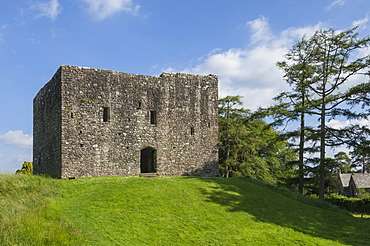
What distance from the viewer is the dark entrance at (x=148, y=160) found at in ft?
67.4

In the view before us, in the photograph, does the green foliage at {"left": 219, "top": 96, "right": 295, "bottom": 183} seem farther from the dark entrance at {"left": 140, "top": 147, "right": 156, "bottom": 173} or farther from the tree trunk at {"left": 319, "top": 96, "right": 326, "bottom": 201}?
the dark entrance at {"left": 140, "top": 147, "right": 156, "bottom": 173}

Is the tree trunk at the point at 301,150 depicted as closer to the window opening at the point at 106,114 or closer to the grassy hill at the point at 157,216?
the grassy hill at the point at 157,216

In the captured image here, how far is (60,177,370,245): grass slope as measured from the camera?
10438 mm

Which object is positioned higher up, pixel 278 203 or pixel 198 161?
pixel 198 161

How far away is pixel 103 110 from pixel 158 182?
19.9ft

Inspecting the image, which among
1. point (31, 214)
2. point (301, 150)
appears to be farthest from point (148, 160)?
point (301, 150)

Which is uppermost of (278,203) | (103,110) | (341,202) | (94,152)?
(103,110)

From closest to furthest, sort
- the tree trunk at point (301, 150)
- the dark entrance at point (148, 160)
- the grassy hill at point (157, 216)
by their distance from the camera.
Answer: the grassy hill at point (157, 216), the dark entrance at point (148, 160), the tree trunk at point (301, 150)

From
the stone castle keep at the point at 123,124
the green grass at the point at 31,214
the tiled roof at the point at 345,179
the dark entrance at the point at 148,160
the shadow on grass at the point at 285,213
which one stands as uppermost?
the stone castle keep at the point at 123,124

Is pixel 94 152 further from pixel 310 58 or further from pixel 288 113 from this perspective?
pixel 310 58

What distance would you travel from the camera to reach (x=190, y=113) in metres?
21.8

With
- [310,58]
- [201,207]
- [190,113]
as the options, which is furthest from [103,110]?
[310,58]

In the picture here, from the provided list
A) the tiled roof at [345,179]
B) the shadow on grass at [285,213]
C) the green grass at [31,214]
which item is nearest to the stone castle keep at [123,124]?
the green grass at [31,214]

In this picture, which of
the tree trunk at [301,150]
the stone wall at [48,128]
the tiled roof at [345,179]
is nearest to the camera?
the stone wall at [48,128]
